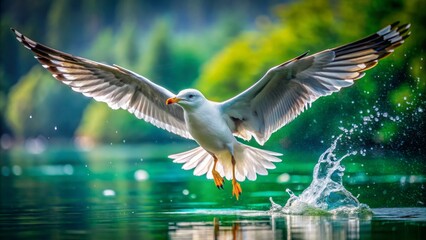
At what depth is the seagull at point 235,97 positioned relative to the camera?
1423 centimetres

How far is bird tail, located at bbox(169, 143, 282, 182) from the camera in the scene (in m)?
15.2

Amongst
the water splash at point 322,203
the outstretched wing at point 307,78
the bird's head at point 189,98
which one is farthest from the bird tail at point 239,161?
the bird's head at point 189,98

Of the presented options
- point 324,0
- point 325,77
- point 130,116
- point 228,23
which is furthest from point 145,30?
point 325,77

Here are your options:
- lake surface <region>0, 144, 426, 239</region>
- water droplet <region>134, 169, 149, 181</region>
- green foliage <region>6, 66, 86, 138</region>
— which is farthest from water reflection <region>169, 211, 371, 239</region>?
green foliage <region>6, 66, 86, 138</region>

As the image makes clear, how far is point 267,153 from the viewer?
1517cm

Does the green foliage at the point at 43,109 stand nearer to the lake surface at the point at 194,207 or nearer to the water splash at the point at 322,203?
the lake surface at the point at 194,207

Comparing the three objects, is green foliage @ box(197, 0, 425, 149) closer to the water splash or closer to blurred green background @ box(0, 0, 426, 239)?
blurred green background @ box(0, 0, 426, 239)

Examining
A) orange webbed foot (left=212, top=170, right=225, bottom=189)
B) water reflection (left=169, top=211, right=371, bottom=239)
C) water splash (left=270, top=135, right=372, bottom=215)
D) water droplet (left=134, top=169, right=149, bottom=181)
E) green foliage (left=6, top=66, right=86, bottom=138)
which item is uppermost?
green foliage (left=6, top=66, right=86, bottom=138)

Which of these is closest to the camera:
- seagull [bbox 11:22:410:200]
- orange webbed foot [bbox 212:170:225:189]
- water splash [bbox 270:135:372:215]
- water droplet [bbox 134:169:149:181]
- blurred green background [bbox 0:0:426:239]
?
water splash [bbox 270:135:372:215]

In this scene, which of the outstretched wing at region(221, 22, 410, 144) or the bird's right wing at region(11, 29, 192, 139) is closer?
the outstretched wing at region(221, 22, 410, 144)

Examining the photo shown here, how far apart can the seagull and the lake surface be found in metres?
0.78

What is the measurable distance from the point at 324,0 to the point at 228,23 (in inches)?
3172

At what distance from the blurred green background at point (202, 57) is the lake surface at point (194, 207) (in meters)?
6.19

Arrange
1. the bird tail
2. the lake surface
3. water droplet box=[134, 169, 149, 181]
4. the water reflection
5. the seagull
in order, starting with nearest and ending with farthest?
the water reflection, the lake surface, the seagull, the bird tail, water droplet box=[134, 169, 149, 181]
